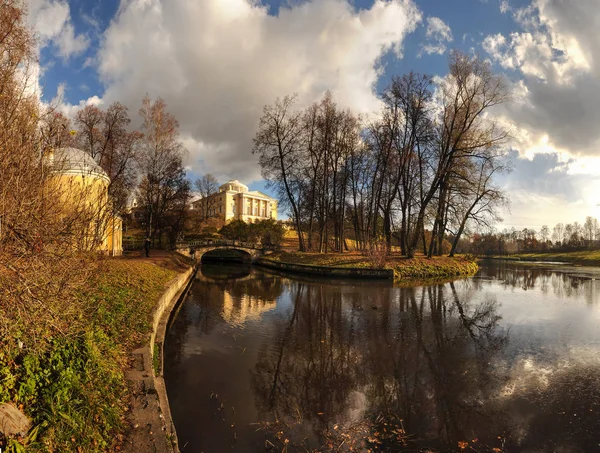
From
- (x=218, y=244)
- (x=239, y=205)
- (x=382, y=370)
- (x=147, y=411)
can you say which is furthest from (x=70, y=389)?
(x=239, y=205)

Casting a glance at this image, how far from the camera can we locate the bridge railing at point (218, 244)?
35.0 meters

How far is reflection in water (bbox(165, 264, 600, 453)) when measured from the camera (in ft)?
16.5

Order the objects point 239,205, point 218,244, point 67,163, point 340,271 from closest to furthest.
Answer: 1. point 67,163
2. point 340,271
3. point 218,244
4. point 239,205

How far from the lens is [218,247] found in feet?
122

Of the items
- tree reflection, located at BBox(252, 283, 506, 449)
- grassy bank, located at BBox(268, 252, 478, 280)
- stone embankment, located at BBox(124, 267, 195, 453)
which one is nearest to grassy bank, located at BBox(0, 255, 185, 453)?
stone embankment, located at BBox(124, 267, 195, 453)

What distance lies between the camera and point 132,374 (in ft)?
18.6

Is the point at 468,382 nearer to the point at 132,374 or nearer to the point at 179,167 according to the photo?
the point at 132,374

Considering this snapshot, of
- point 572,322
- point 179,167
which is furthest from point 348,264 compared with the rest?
point 179,167

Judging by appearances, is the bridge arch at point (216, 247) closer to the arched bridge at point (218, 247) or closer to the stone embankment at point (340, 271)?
the arched bridge at point (218, 247)

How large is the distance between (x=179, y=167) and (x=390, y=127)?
19249mm

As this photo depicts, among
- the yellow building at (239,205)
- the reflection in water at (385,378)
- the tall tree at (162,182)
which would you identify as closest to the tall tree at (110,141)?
the tall tree at (162,182)

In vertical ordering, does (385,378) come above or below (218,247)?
below

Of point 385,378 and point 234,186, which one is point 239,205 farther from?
point 385,378

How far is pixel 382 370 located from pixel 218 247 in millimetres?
31680
